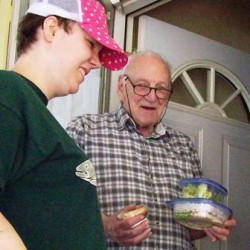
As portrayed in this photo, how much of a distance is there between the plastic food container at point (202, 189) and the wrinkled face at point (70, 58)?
0.81 m

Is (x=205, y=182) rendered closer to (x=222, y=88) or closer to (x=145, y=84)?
(x=145, y=84)

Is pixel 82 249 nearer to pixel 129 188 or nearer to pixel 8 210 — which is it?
pixel 8 210

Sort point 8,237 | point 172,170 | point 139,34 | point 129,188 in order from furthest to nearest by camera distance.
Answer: point 139,34 < point 172,170 < point 129,188 < point 8,237

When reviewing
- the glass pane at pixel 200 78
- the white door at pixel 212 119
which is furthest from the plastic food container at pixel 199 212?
the glass pane at pixel 200 78

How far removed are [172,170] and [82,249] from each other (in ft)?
3.51

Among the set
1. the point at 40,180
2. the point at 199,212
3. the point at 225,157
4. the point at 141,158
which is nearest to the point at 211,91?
the point at 225,157

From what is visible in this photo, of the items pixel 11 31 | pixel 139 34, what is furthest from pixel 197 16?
pixel 11 31

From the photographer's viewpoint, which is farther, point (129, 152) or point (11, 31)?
point (11, 31)

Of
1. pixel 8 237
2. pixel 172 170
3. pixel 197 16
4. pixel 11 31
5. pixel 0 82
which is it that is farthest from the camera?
pixel 197 16

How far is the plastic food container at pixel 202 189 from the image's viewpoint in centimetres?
183

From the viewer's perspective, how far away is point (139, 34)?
8.34 ft

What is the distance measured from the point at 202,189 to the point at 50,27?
2.98 feet

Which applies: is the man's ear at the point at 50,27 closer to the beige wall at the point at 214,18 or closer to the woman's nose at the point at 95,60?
the woman's nose at the point at 95,60

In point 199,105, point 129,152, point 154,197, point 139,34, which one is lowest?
point 154,197
